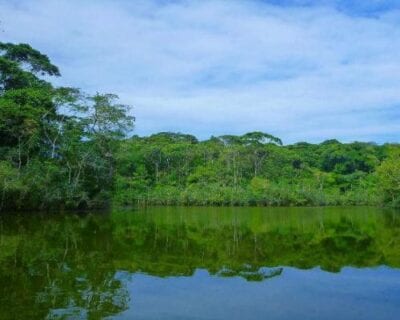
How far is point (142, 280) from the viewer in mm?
9250

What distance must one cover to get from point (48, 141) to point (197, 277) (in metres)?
24.9

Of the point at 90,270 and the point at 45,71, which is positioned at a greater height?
the point at 45,71

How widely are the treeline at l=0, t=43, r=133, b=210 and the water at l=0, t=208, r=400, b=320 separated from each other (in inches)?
477

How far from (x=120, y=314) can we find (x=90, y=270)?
3.54 m

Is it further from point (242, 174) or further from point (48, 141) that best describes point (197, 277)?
point (242, 174)

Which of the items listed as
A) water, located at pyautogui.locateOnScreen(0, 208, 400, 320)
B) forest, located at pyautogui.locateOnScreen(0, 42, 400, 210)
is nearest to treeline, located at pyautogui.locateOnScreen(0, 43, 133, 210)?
forest, located at pyautogui.locateOnScreen(0, 42, 400, 210)

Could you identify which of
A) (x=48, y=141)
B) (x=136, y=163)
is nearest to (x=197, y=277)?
(x=48, y=141)

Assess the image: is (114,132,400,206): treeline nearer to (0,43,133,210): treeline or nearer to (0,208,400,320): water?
(0,43,133,210): treeline

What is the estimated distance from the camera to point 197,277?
9.63 m

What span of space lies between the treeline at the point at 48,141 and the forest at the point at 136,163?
0.23 feet

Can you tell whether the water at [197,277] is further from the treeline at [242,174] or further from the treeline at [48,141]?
the treeline at [242,174]

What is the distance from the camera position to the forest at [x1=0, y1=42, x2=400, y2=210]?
2884cm

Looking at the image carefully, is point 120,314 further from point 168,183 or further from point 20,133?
point 168,183

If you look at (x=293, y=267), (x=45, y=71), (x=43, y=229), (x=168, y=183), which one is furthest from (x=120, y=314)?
(x=168, y=183)
